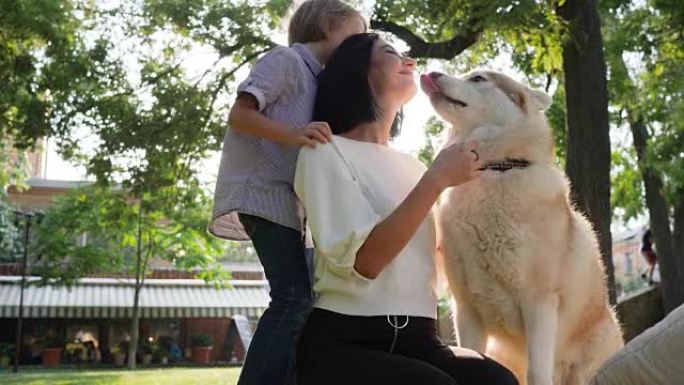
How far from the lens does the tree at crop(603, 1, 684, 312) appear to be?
10.1 metres

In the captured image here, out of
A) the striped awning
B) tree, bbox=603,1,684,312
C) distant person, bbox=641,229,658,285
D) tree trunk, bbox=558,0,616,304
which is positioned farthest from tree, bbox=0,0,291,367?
the striped awning

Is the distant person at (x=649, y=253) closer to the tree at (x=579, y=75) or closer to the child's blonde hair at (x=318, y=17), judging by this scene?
the tree at (x=579, y=75)

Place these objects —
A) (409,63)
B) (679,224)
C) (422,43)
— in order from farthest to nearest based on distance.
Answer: (679,224), (422,43), (409,63)

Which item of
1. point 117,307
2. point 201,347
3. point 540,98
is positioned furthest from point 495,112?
point 201,347

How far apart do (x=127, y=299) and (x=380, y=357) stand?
2509cm

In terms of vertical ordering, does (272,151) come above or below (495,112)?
below

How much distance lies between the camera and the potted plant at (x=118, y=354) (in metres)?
25.3

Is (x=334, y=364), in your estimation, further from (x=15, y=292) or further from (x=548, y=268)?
(x=15, y=292)

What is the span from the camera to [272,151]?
103 inches

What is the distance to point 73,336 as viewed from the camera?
26.2 meters

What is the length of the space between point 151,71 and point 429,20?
454 cm

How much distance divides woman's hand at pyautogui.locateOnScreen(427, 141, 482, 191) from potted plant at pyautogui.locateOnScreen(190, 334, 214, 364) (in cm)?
2621

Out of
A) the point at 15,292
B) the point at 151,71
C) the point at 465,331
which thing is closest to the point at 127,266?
the point at 15,292

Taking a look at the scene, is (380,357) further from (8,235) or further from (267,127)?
(8,235)
